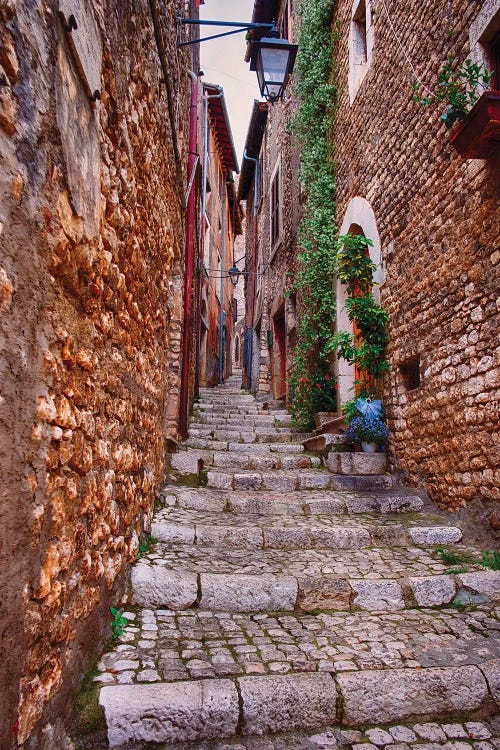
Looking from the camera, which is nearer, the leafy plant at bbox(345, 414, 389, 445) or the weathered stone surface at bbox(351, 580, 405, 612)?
the weathered stone surface at bbox(351, 580, 405, 612)

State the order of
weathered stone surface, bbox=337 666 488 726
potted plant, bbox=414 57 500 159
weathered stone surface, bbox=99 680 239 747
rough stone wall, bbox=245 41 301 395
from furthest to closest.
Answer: rough stone wall, bbox=245 41 301 395, potted plant, bbox=414 57 500 159, weathered stone surface, bbox=337 666 488 726, weathered stone surface, bbox=99 680 239 747

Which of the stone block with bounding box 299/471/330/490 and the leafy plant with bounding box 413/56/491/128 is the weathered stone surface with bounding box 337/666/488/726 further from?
the leafy plant with bounding box 413/56/491/128

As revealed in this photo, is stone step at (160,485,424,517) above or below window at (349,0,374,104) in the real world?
below

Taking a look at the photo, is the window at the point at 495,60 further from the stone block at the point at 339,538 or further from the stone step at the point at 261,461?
the stone step at the point at 261,461

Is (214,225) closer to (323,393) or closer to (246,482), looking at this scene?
(323,393)

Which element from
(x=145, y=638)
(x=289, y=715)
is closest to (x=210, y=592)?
(x=145, y=638)

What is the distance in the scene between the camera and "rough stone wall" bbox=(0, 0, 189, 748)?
51.8 inches

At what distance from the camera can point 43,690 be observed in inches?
62.4

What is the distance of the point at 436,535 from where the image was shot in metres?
3.68

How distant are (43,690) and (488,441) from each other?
2.92 m

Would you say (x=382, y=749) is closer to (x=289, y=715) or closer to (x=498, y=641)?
(x=289, y=715)

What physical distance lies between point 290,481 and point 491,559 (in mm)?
1976

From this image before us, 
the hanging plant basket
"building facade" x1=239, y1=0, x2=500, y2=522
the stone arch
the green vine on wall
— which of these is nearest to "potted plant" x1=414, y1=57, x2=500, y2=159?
the hanging plant basket

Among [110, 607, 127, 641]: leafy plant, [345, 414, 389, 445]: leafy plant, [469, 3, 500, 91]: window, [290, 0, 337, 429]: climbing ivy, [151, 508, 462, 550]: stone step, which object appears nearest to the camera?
[110, 607, 127, 641]: leafy plant
